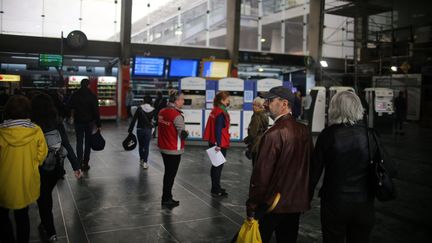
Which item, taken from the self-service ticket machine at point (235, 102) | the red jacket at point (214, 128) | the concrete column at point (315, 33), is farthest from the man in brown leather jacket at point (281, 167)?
the concrete column at point (315, 33)

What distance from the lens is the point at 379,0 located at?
21.7 m

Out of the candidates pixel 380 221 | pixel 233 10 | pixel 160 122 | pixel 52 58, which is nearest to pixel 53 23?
pixel 52 58

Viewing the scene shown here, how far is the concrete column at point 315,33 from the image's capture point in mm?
20625

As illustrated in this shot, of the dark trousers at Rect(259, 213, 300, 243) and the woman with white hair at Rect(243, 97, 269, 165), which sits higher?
the woman with white hair at Rect(243, 97, 269, 165)

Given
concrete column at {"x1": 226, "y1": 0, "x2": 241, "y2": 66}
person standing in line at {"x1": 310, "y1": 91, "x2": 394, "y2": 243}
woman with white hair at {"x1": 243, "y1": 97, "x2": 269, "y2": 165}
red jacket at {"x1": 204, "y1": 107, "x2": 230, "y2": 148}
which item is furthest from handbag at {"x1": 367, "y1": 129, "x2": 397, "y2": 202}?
concrete column at {"x1": 226, "y1": 0, "x2": 241, "y2": 66}

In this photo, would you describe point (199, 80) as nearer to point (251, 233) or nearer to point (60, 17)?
point (251, 233)

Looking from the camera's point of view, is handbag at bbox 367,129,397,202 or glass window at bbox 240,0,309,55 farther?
glass window at bbox 240,0,309,55

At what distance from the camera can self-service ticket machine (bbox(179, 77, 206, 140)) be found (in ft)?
37.5

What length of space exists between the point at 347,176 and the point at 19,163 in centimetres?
271

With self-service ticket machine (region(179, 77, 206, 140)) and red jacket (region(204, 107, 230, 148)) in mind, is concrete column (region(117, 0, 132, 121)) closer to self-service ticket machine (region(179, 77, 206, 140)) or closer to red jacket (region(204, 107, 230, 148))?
self-service ticket machine (region(179, 77, 206, 140))

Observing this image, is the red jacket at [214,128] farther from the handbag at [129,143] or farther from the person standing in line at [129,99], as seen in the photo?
the person standing in line at [129,99]

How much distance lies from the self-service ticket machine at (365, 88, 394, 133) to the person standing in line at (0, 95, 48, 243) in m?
13.1

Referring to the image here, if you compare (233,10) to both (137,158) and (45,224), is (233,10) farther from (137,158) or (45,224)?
(45,224)

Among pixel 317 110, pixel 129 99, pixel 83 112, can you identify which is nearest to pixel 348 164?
pixel 83 112
